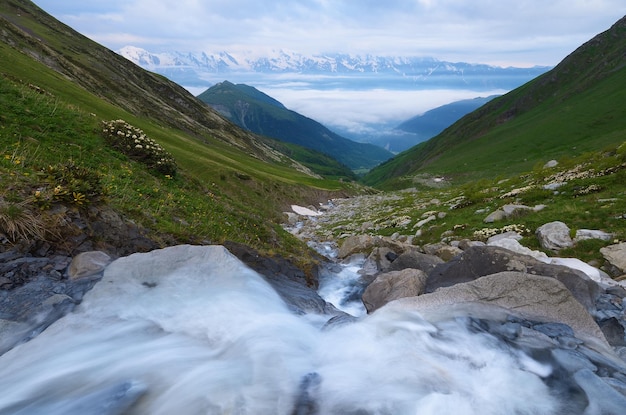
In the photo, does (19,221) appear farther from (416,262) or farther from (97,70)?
(97,70)

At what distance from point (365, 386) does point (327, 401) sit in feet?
3.10

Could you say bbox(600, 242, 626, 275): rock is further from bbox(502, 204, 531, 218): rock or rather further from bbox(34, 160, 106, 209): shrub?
bbox(34, 160, 106, 209): shrub

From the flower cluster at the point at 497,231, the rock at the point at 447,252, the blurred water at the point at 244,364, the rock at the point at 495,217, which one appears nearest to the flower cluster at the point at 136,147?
the blurred water at the point at 244,364

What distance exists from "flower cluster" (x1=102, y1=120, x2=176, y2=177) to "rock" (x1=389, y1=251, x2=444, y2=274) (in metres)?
13.5

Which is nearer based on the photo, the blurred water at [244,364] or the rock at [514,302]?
the blurred water at [244,364]

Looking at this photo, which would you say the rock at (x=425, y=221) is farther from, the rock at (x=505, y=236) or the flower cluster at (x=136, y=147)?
the flower cluster at (x=136, y=147)

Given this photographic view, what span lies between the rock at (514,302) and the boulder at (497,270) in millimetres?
1542

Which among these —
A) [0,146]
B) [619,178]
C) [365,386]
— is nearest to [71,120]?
[0,146]

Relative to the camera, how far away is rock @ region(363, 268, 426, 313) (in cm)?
1168

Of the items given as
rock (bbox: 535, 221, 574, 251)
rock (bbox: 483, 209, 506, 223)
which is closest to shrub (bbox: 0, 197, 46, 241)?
rock (bbox: 535, 221, 574, 251)

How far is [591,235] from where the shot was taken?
14.8m

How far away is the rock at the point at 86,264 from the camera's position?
9.09 m

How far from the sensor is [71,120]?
19.2 metres

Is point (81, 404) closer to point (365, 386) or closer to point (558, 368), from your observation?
point (365, 386)
